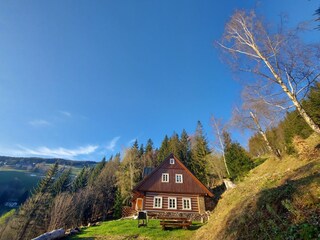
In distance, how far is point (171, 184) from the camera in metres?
26.0

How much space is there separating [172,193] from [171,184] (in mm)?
1230

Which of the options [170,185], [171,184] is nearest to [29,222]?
[170,185]

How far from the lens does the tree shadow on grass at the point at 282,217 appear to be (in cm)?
494

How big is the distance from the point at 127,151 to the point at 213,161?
64.2 feet

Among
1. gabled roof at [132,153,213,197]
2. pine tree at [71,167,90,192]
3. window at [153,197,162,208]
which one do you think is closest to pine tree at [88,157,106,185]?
pine tree at [71,167,90,192]

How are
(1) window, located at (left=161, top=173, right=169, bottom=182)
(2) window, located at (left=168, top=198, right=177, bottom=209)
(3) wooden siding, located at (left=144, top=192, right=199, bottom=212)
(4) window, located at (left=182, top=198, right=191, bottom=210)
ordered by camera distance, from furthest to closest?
(1) window, located at (left=161, top=173, right=169, bottom=182), (4) window, located at (left=182, top=198, right=191, bottom=210), (2) window, located at (left=168, top=198, right=177, bottom=209), (3) wooden siding, located at (left=144, top=192, right=199, bottom=212)

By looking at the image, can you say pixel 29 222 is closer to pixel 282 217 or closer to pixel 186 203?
pixel 186 203

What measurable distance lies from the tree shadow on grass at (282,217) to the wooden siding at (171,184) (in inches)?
682

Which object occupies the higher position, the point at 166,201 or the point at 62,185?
the point at 62,185

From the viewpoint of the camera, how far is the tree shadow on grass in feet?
16.2

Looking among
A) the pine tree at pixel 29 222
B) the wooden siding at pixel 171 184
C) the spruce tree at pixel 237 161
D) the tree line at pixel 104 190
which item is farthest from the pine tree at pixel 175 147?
the pine tree at pixel 29 222

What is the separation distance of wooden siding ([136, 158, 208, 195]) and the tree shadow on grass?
1732cm

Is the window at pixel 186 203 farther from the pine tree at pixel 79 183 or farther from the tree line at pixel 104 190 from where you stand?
the pine tree at pixel 79 183

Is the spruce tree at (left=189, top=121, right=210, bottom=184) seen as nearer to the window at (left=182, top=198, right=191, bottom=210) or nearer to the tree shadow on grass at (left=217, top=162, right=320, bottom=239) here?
the window at (left=182, top=198, right=191, bottom=210)
